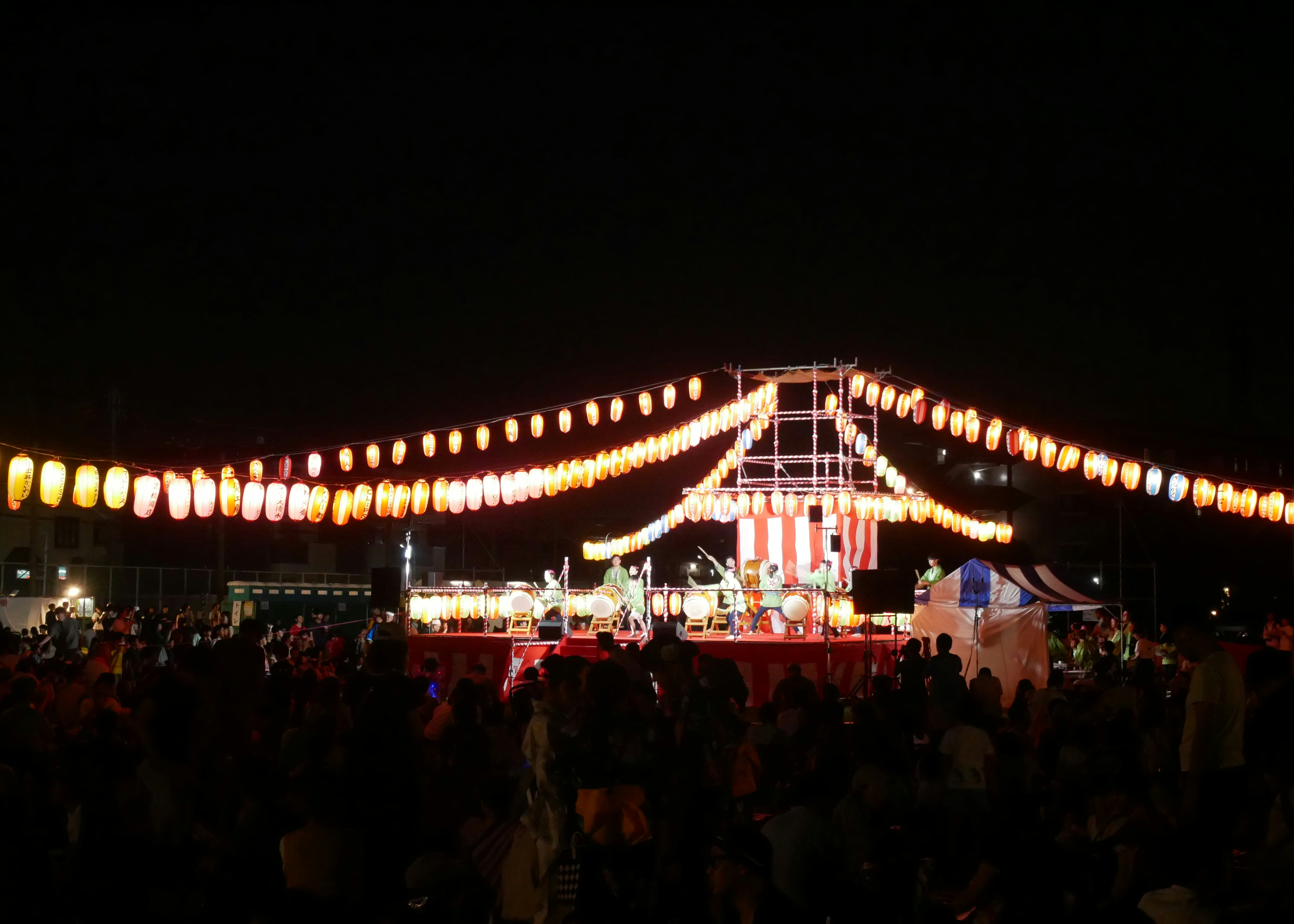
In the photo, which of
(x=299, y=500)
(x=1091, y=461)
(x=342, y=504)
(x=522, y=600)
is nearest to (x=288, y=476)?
(x=299, y=500)

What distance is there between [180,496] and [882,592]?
966 centimetres

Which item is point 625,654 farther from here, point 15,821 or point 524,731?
point 15,821

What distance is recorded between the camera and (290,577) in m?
35.4

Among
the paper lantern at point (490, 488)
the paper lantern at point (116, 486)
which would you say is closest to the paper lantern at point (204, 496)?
the paper lantern at point (116, 486)

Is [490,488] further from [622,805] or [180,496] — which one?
[622,805]

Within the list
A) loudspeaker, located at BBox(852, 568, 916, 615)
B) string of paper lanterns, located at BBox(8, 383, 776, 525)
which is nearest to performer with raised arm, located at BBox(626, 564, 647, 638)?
string of paper lanterns, located at BBox(8, 383, 776, 525)

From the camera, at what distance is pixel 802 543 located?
25.5m

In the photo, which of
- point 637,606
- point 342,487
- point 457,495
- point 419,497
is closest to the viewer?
point 342,487

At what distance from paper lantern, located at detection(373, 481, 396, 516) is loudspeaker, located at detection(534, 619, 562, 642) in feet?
10.1

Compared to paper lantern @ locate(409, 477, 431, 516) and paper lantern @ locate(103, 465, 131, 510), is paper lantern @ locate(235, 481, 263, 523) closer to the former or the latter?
paper lantern @ locate(103, 465, 131, 510)

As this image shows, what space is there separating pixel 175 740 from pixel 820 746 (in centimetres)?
389

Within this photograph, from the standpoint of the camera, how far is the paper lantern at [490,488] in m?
19.5

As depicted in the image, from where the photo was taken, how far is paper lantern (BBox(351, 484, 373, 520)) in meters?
18.2

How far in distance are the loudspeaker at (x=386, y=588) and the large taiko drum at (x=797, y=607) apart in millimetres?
6341
